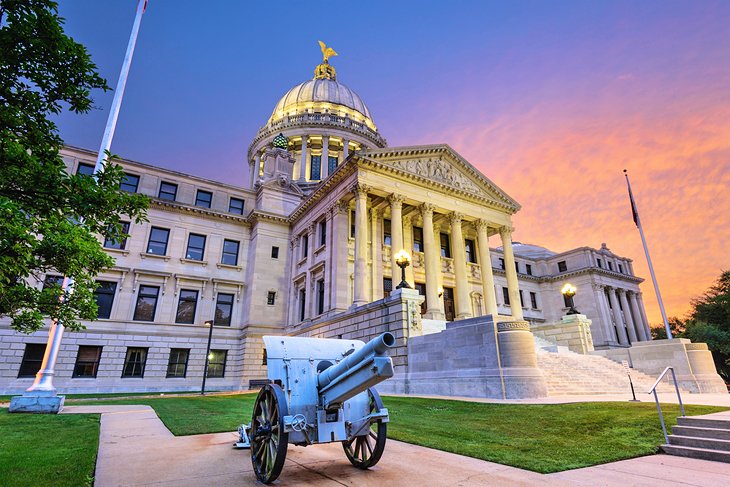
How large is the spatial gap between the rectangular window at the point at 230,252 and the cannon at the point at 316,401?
30.3m

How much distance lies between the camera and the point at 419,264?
1240 inches

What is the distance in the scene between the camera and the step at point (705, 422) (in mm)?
6578

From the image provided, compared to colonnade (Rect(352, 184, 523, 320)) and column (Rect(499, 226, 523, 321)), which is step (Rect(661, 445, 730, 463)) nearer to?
colonnade (Rect(352, 184, 523, 320))

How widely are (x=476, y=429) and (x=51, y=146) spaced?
10.6 meters

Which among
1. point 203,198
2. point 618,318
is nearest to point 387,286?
point 203,198

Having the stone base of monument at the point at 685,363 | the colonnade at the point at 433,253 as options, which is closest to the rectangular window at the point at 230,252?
the colonnade at the point at 433,253

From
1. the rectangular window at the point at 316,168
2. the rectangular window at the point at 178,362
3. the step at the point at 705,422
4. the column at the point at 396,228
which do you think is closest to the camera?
the step at the point at 705,422

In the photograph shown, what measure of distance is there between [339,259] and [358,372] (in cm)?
2234

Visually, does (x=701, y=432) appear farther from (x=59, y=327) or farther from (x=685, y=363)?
(x=59, y=327)

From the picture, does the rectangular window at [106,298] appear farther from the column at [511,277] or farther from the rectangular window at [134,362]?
the column at [511,277]

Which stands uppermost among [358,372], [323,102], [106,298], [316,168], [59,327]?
[323,102]

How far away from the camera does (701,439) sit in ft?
20.9

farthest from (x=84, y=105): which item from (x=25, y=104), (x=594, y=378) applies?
(x=594, y=378)

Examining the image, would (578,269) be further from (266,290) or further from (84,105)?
(84,105)
